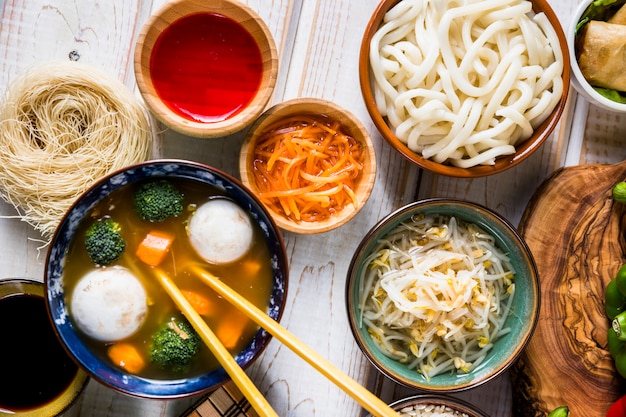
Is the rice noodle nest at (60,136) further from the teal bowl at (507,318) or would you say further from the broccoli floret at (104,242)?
the teal bowl at (507,318)

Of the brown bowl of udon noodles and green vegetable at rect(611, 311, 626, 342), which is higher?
the brown bowl of udon noodles

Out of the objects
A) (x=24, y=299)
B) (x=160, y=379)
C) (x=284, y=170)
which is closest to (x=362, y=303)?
(x=284, y=170)

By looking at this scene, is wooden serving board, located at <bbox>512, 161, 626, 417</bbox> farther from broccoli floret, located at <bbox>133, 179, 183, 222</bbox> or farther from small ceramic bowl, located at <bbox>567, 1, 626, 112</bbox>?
broccoli floret, located at <bbox>133, 179, 183, 222</bbox>

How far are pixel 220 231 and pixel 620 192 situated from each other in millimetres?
1263

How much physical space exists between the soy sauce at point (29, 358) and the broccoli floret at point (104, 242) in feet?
1.03

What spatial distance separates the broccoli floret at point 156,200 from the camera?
217 centimetres

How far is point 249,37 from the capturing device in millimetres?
2350

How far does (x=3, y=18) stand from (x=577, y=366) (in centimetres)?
218

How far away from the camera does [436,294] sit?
2.38 meters

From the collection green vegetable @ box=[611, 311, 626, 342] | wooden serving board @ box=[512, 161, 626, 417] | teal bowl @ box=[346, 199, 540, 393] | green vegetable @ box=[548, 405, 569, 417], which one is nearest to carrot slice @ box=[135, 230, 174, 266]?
teal bowl @ box=[346, 199, 540, 393]

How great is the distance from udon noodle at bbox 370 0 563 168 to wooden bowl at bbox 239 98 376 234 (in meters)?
0.11

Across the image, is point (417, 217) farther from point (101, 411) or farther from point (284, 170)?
point (101, 411)

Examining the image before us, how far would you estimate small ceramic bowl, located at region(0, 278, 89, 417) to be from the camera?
2.30 m

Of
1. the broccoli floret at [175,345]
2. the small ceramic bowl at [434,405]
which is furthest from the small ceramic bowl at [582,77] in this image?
the broccoli floret at [175,345]
